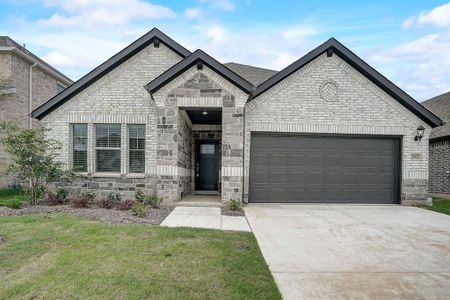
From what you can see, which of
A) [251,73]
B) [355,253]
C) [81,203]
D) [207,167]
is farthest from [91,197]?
[251,73]

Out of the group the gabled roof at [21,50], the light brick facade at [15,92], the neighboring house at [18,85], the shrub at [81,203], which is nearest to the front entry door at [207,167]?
the shrub at [81,203]

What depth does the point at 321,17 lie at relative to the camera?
10859 mm

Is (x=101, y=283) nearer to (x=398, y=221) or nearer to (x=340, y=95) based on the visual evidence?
(x=398, y=221)

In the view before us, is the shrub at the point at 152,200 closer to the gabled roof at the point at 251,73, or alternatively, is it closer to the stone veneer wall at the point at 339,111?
the stone veneer wall at the point at 339,111

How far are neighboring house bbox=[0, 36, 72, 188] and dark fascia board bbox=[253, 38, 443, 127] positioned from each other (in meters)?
11.4

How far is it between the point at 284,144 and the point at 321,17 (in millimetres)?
4806

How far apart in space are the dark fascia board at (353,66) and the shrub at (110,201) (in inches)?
235

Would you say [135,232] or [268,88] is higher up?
[268,88]

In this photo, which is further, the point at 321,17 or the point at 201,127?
the point at 201,127

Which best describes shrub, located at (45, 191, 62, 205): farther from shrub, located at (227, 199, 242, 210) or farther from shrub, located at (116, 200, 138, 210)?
shrub, located at (227, 199, 242, 210)

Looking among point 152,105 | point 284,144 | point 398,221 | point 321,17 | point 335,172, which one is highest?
point 321,17

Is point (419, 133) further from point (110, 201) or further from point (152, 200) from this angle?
point (110, 201)

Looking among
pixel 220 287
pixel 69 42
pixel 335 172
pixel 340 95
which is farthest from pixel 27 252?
pixel 69 42

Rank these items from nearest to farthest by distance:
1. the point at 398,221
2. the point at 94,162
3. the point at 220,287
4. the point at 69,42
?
the point at 220,287 < the point at 398,221 < the point at 94,162 < the point at 69,42
